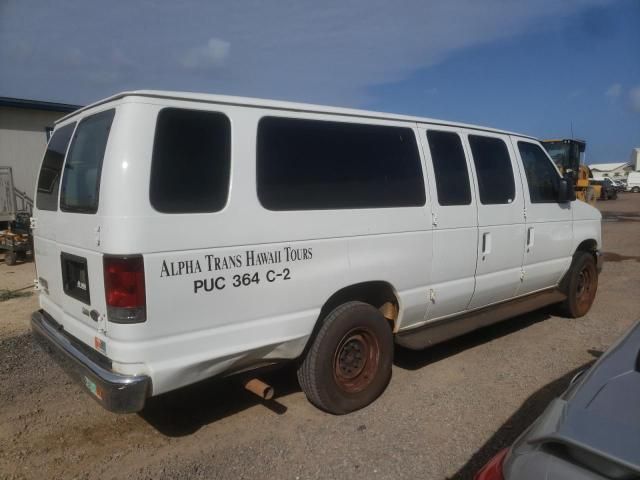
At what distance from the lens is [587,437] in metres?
1.70

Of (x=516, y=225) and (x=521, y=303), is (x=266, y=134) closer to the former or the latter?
(x=516, y=225)

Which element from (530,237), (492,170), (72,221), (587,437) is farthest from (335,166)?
(530,237)

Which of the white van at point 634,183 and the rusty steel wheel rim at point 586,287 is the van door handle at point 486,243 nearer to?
the rusty steel wheel rim at point 586,287

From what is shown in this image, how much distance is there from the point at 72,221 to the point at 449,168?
3081 mm

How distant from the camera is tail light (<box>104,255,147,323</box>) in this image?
110 inches

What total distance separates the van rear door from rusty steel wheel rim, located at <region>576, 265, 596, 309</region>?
18.6 feet

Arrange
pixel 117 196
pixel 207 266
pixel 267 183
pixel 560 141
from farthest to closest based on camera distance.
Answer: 1. pixel 560 141
2. pixel 267 183
3. pixel 207 266
4. pixel 117 196

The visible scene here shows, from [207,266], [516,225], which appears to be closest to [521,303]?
[516,225]

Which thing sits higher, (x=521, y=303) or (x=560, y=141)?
(x=560, y=141)

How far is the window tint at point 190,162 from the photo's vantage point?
9.62 ft

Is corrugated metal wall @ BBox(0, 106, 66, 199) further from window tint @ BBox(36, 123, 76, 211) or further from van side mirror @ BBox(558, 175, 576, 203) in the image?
van side mirror @ BBox(558, 175, 576, 203)

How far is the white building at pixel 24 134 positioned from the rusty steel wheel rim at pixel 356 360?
40.3ft

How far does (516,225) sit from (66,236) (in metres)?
4.07

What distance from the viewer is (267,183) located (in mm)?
3338
